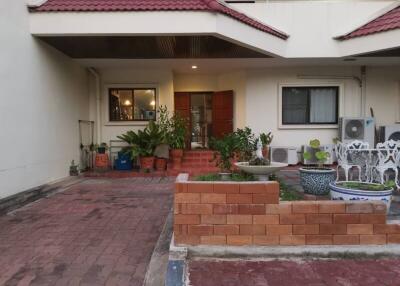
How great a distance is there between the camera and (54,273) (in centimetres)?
309

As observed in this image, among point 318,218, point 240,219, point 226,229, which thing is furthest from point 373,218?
point 226,229

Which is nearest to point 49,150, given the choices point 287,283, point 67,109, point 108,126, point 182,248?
point 67,109

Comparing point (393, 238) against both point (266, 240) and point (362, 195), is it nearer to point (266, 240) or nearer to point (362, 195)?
point (362, 195)

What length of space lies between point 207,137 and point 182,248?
27.2 ft

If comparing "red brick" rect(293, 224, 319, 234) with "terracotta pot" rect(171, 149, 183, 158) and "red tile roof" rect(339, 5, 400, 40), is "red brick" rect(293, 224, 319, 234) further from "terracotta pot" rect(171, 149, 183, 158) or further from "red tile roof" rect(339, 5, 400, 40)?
"terracotta pot" rect(171, 149, 183, 158)

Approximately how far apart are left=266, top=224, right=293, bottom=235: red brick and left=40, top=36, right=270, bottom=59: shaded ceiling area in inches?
194

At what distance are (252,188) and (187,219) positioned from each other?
72cm

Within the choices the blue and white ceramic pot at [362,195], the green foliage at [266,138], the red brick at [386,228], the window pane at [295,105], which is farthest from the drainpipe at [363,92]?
the red brick at [386,228]

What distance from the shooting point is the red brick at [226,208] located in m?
3.26

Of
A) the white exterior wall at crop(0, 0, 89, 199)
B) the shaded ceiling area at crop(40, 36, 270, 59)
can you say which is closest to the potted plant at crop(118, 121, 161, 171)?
the white exterior wall at crop(0, 0, 89, 199)

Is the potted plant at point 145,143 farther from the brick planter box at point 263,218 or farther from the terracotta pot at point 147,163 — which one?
the brick planter box at point 263,218

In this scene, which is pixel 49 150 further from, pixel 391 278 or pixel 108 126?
pixel 391 278

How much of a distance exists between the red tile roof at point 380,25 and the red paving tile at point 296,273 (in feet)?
19.6

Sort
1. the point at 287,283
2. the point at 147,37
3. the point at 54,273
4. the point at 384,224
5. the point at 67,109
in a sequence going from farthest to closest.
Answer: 1. the point at 67,109
2. the point at 147,37
3. the point at 384,224
4. the point at 54,273
5. the point at 287,283
